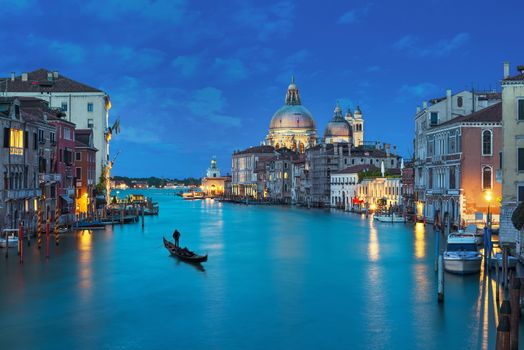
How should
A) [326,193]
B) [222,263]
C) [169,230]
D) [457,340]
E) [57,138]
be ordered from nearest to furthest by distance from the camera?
[457,340], [222,263], [57,138], [169,230], [326,193]

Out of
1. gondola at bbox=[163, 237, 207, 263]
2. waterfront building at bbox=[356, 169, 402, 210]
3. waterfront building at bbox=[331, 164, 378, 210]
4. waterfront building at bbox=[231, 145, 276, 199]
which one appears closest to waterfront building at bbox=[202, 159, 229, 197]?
waterfront building at bbox=[231, 145, 276, 199]

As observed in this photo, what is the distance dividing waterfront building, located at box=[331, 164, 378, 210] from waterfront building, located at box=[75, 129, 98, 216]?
106 ft

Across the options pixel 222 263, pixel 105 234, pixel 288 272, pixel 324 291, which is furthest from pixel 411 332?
pixel 105 234

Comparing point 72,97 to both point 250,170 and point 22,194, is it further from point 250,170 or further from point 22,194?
point 250,170

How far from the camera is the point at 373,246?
114 ft

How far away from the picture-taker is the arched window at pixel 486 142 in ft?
121

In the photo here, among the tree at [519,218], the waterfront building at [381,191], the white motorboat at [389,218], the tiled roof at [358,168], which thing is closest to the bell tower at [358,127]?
the tiled roof at [358,168]

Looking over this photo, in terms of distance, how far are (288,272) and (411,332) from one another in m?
9.74

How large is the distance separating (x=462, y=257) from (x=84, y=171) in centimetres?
2816

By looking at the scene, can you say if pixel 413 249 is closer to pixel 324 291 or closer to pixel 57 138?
pixel 324 291

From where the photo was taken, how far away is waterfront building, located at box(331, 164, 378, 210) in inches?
3027

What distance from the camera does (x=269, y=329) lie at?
54.9 feet

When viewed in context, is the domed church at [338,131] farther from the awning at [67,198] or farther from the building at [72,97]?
the awning at [67,198]

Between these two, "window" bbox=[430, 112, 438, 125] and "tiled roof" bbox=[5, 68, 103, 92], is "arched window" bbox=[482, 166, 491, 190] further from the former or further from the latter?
"tiled roof" bbox=[5, 68, 103, 92]
